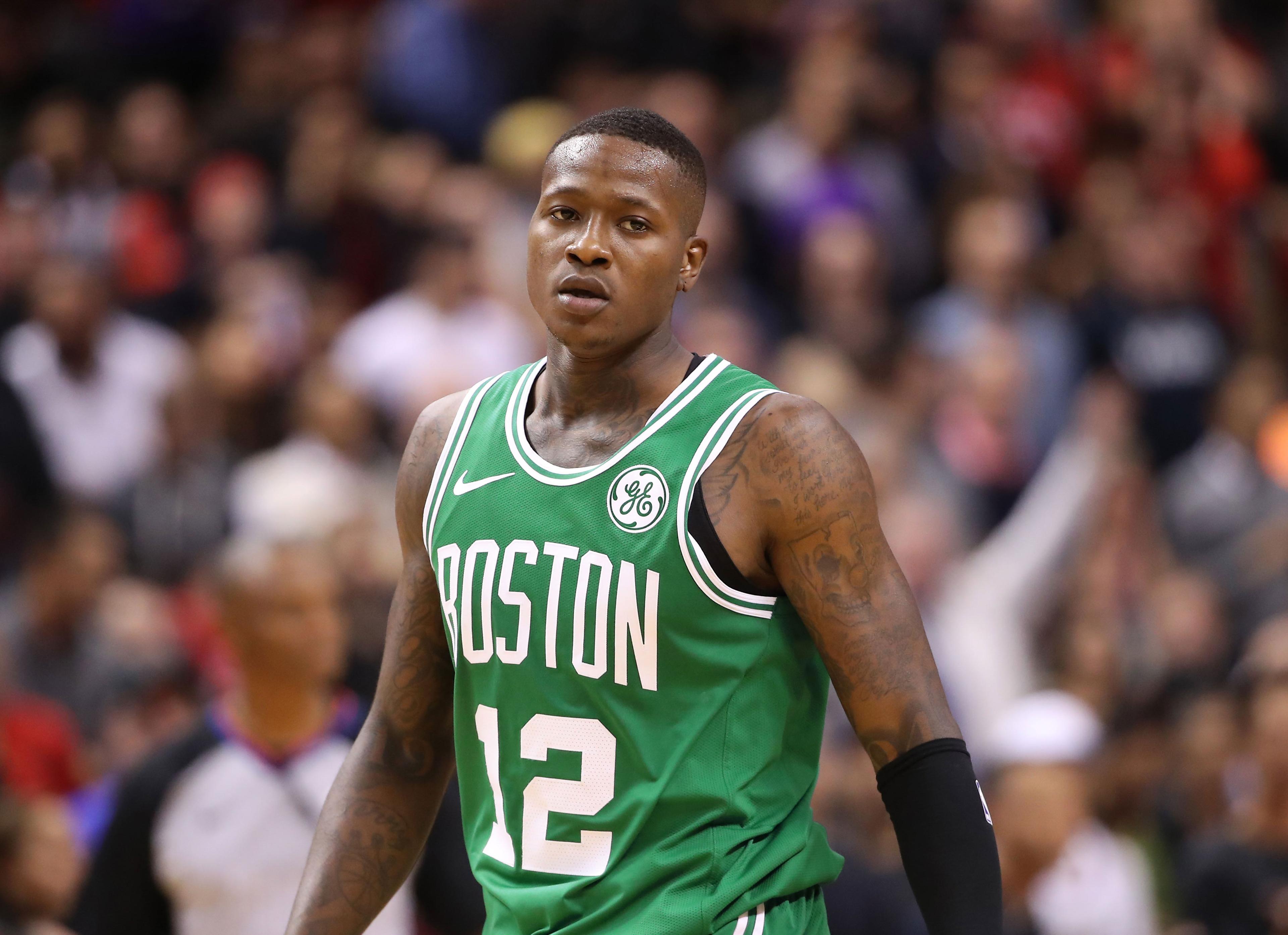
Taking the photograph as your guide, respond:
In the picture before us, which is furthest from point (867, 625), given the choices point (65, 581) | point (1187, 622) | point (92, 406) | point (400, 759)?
point (92, 406)

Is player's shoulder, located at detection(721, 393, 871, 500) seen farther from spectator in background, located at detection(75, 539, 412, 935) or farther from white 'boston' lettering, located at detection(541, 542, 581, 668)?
spectator in background, located at detection(75, 539, 412, 935)

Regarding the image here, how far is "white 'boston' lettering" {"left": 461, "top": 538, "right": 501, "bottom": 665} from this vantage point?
3.07 meters

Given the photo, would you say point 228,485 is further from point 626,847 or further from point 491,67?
point 626,847

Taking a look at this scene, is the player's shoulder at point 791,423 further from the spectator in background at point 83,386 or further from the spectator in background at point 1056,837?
the spectator in background at point 83,386

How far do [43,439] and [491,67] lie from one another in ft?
11.4

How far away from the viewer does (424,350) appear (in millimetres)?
8961

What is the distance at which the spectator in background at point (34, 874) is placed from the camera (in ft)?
17.3

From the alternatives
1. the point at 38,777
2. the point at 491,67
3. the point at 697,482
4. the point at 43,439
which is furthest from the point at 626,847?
the point at 491,67

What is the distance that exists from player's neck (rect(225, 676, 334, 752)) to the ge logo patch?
217cm

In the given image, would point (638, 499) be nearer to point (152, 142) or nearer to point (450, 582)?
point (450, 582)

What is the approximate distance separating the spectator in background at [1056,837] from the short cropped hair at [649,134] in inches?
139

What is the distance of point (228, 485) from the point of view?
27.7ft

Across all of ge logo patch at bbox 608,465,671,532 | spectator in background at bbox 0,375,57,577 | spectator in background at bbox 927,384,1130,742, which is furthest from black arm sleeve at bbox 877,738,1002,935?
spectator in background at bbox 0,375,57,577

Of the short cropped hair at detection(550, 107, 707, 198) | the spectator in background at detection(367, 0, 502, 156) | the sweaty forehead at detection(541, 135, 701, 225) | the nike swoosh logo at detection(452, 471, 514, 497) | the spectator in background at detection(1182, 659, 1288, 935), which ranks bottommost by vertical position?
the spectator in background at detection(1182, 659, 1288, 935)
